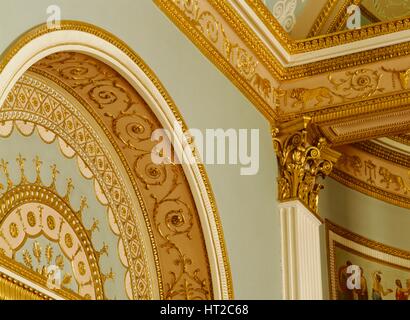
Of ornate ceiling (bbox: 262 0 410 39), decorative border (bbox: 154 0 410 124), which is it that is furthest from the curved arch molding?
ornate ceiling (bbox: 262 0 410 39)

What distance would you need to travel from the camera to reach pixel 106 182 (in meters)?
6.79

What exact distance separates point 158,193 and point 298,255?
4.61 ft

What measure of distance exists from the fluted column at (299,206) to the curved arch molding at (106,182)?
0.98 metres

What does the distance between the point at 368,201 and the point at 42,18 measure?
5.01m

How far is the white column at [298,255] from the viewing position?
7684 millimetres

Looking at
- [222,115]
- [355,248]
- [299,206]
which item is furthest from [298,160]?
[355,248]

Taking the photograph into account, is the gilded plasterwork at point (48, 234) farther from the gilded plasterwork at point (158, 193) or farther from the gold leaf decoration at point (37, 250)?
the gilded plasterwork at point (158, 193)

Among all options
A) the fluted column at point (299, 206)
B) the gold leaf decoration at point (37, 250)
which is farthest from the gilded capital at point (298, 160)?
the gold leaf decoration at point (37, 250)

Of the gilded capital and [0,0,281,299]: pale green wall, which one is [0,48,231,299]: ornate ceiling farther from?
the gilded capital

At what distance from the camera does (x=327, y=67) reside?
26.6ft

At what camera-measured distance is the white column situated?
768cm

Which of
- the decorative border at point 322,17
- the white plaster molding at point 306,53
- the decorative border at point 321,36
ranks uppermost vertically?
the decorative border at point 322,17

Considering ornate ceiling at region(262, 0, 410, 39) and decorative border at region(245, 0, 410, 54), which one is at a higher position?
ornate ceiling at region(262, 0, 410, 39)
